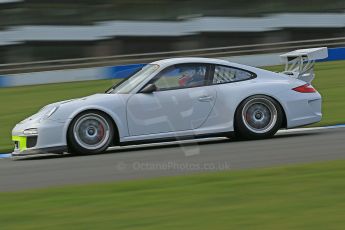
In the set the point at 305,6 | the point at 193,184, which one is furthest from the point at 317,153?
the point at 305,6

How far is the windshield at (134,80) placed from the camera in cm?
983

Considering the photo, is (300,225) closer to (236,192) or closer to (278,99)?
(236,192)

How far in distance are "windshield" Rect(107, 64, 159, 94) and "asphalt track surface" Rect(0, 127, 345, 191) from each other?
0.82m

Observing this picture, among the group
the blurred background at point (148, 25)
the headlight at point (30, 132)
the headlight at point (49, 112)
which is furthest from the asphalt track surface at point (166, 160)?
the blurred background at point (148, 25)

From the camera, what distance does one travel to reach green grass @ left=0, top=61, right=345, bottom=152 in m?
13.1

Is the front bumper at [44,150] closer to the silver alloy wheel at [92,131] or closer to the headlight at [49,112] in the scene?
the silver alloy wheel at [92,131]

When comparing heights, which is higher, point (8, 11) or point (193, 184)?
point (8, 11)

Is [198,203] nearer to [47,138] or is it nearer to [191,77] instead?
[47,138]

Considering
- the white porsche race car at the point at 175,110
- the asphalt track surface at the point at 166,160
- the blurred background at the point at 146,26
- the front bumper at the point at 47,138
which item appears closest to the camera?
the asphalt track surface at the point at 166,160

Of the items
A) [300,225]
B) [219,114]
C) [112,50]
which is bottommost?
[300,225]

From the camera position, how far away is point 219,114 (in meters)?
9.84

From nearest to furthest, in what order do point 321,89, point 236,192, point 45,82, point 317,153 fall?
point 236,192 → point 317,153 → point 321,89 → point 45,82

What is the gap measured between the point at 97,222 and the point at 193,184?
155 cm

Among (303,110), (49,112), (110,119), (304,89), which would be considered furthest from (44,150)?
(304,89)
